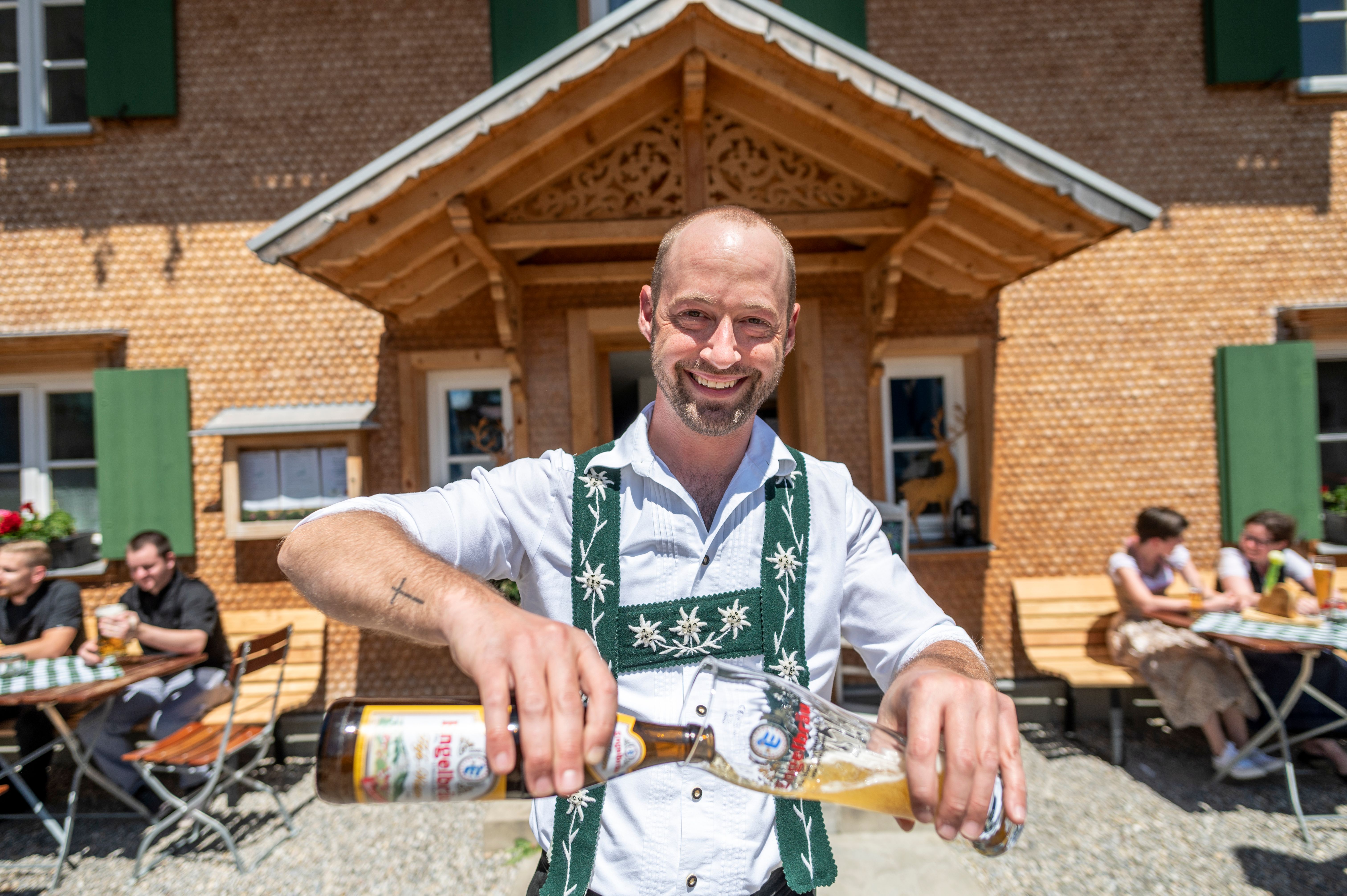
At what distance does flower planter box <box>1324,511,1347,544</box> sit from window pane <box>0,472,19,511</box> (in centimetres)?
982

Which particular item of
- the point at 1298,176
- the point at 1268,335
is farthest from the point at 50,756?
the point at 1298,176

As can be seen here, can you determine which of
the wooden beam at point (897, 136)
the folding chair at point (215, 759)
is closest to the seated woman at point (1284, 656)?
the wooden beam at point (897, 136)

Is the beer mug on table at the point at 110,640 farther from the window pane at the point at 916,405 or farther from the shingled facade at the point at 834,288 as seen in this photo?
the window pane at the point at 916,405

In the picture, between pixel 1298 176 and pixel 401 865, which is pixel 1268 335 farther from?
pixel 401 865

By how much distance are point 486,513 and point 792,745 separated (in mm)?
678

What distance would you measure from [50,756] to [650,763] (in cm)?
561

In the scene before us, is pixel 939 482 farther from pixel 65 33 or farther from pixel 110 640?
pixel 65 33

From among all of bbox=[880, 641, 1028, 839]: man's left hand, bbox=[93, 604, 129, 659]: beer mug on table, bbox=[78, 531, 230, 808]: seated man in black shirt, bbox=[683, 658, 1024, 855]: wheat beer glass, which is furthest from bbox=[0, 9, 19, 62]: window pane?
bbox=[880, 641, 1028, 839]: man's left hand

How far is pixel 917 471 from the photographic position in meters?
5.53

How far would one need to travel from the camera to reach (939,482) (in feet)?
17.0

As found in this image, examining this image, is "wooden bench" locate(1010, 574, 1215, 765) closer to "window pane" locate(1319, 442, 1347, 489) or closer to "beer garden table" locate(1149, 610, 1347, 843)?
"beer garden table" locate(1149, 610, 1347, 843)

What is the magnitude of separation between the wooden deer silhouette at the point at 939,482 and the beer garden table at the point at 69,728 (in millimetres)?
4643

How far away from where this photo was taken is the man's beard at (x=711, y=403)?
1.41m

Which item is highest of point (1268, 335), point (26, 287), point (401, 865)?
point (26, 287)
